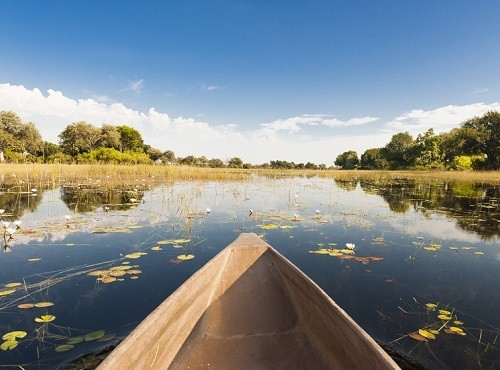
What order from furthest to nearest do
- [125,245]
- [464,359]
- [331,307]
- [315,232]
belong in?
[315,232] < [125,245] < [464,359] < [331,307]

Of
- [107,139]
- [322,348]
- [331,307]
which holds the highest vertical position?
[107,139]

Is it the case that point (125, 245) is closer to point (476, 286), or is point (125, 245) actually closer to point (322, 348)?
point (322, 348)

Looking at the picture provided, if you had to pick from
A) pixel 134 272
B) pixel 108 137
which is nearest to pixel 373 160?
pixel 108 137

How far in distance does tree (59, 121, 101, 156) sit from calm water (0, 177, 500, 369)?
43259mm

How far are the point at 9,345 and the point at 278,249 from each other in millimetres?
3522

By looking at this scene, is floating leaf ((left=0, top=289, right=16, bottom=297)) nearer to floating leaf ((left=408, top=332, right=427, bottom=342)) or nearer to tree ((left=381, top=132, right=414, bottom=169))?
floating leaf ((left=408, top=332, right=427, bottom=342))

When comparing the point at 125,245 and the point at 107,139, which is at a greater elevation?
the point at 107,139

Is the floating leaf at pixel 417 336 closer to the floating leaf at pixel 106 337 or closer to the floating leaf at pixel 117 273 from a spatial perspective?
the floating leaf at pixel 106 337

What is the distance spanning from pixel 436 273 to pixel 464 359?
1915 mm

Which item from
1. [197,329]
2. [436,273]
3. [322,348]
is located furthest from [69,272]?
[436,273]

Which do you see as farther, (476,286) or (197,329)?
(476,286)

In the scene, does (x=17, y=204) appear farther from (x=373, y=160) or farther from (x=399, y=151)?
(x=373, y=160)

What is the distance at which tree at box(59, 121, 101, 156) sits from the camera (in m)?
44.8

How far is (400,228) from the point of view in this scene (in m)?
6.23
